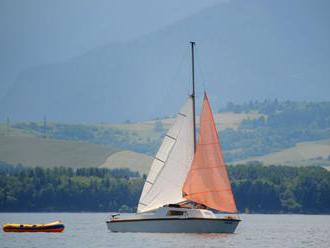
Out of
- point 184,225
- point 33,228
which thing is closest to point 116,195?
point 33,228

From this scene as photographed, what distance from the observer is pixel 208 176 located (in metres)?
81.8

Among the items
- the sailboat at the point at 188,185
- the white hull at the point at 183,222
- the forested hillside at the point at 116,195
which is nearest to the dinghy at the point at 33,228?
the sailboat at the point at 188,185

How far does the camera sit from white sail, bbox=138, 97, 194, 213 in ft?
272

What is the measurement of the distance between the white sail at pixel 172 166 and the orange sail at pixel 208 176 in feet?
4.06

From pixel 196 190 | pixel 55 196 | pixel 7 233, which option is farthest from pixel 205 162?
pixel 55 196

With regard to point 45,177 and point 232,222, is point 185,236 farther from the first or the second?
point 45,177

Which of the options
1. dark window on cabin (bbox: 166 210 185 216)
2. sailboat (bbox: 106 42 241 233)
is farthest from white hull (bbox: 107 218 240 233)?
dark window on cabin (bbox: 166 210 185 216)

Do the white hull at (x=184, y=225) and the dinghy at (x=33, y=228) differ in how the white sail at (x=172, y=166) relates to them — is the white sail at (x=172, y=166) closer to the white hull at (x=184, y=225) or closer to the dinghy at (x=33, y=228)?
the white hull at (x=184, y=225)

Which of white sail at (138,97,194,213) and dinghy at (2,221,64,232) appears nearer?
white sail at (138,97,194,213)

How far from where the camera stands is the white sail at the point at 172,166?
82.8 m

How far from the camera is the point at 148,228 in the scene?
82.9 m

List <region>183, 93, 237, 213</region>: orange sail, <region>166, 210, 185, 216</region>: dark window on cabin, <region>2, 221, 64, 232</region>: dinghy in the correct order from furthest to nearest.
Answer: <region>2, 221, 64, 232</region>: dinghy, <region>183, 93, 237, 213</region>: orange sail, <region>166, 210, 185, 216</region>: dark window on cabin

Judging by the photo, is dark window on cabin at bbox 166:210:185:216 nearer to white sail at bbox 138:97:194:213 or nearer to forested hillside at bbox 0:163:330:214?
white sail at bbox 138:97:194:213

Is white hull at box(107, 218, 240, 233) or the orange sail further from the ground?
the orange sail
